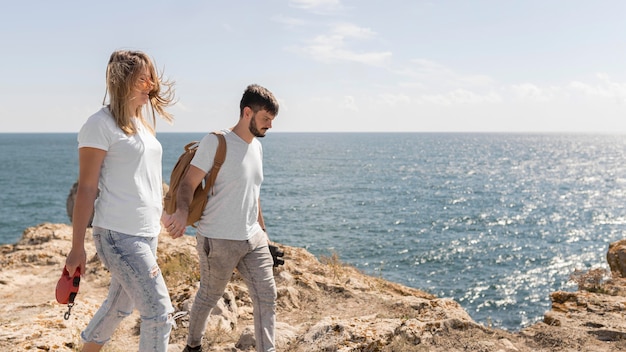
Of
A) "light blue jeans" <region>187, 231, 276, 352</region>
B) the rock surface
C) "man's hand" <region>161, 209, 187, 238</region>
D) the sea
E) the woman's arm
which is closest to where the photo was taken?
the woman's arm

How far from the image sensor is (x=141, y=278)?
3057mm

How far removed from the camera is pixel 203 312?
13.9 feet

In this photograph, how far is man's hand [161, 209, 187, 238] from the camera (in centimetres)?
351

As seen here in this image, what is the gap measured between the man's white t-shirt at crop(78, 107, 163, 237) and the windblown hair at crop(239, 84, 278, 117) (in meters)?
1.01

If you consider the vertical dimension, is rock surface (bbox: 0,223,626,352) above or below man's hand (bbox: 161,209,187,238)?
below

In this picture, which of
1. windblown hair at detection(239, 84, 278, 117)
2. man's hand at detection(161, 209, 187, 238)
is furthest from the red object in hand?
windblown hair at detection(239, 84, 278, 117)

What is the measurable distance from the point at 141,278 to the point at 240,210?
3.35 feet

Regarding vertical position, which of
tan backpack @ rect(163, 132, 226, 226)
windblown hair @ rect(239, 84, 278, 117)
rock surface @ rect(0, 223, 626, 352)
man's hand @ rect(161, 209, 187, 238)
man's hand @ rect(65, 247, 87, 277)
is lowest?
rock surface @ rect(0, 223, 626, 352)

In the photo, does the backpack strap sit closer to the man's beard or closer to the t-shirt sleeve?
the t-shirt sleeve

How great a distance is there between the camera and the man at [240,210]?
3764mm

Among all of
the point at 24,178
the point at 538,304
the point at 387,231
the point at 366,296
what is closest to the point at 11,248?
the point at 366,296

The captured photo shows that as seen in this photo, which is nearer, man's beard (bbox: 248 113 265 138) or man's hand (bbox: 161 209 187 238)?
man's hand (bbox: 161 209 187 238)

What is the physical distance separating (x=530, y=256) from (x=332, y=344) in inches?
1105

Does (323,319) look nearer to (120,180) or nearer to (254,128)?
(254,128)
